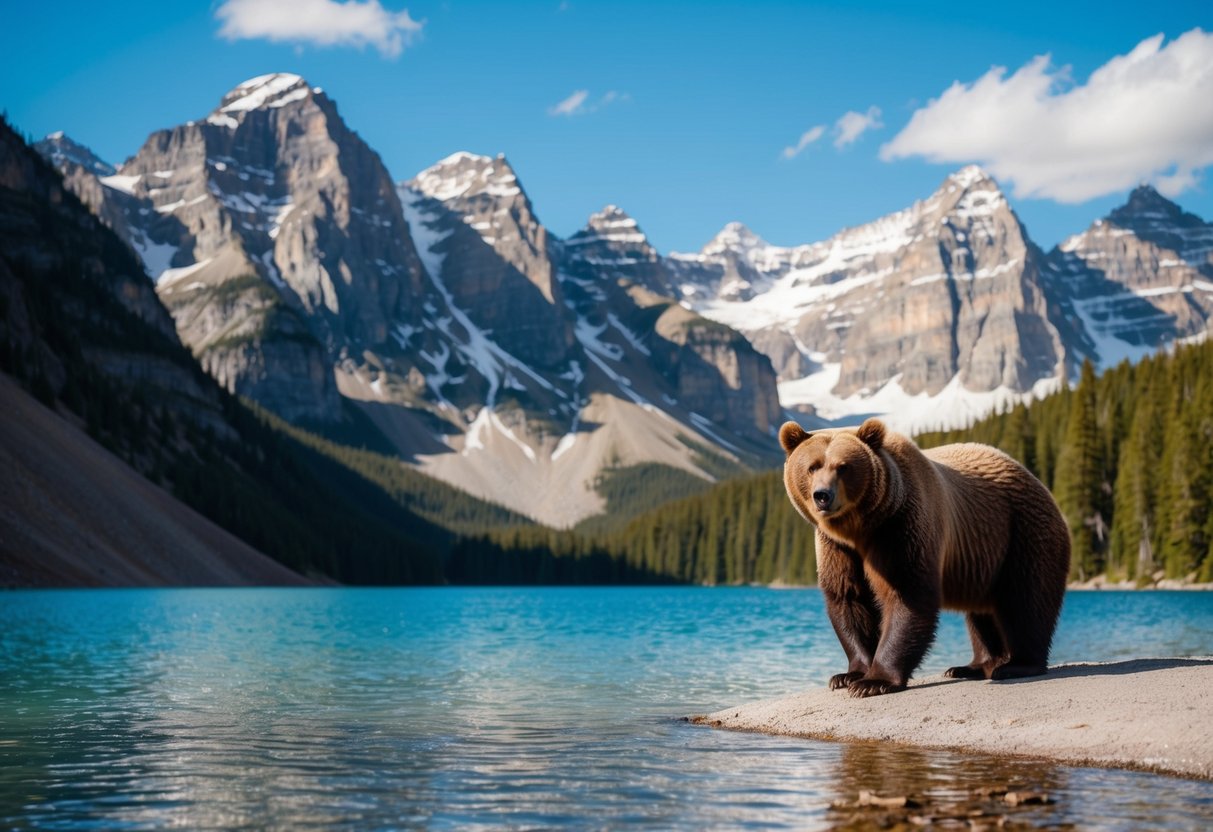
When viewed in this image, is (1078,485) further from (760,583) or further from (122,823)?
(122,823)

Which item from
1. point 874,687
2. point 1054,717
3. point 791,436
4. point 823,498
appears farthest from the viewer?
point 874,687

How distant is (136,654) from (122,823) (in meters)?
24.9

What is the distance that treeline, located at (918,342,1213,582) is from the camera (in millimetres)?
80000

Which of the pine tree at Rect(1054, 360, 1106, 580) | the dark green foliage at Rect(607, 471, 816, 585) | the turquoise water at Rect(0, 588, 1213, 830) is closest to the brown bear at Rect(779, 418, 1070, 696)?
the turquoise water at Rect(0, 588, 1213, 830)

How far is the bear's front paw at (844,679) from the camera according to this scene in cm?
1487

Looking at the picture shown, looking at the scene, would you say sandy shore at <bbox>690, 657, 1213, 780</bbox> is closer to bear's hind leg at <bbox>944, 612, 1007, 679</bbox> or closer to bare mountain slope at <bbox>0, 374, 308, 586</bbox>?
bear's hind leg at <bbox>944, 612, 1007, 679</bbox>

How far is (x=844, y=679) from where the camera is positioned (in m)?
15.3

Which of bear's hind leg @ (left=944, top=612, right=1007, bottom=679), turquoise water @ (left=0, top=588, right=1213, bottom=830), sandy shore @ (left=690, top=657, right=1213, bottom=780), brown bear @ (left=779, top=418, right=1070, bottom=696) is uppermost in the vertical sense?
brown bear @ (left=779, top=418, right=1070, bottom=696)

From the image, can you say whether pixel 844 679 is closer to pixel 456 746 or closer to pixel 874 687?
pixel 874 687

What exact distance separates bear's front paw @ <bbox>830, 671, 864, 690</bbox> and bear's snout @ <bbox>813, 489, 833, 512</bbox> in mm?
2932

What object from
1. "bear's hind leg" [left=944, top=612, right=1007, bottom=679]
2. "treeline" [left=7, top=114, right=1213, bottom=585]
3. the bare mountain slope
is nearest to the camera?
"bear's hind leg" [left=944, top=612, right=1007, bottom=679]

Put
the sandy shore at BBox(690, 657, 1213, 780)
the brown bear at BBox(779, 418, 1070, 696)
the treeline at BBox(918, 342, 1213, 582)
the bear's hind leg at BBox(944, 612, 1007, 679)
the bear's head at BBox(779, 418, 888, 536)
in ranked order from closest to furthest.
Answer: the sandy shore at BBox(690, 657, 1213, 780), the bear's head at BBox(779, 418, 888, 536), the brown bear at BBox(779, 418, 1070, 696), the bear's hind leg at BBox(944, 612, 1007, 679), the treeline at BBox(918, 342, 1213, 582)

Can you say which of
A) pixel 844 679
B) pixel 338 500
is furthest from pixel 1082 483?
pixel 338 500

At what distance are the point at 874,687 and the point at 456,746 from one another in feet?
16.8
